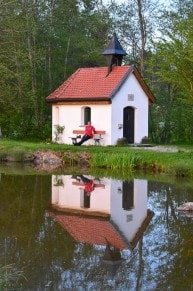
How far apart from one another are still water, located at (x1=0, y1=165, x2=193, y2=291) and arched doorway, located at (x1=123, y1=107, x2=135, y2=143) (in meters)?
9.97

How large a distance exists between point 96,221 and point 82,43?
864 inches

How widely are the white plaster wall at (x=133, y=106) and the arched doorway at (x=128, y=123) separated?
0.69ft

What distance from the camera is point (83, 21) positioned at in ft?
114

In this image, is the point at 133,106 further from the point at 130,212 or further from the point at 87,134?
the point at 130,212

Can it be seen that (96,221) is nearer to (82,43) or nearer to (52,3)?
(82,43)

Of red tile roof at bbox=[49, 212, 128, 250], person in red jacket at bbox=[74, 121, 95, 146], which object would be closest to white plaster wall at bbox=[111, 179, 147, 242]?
red tile roof at bbox=[49, 212, 128, 250]

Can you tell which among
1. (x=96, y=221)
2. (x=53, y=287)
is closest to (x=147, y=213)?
(x=96, y=221)

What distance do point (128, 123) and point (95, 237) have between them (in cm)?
1739

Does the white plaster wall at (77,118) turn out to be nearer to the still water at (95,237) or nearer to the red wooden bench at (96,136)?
the red wooden bench at (96,136)

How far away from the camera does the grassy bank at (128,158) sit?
798 inches

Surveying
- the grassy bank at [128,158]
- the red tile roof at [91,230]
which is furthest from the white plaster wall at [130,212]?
the grassy bank at [128,158]

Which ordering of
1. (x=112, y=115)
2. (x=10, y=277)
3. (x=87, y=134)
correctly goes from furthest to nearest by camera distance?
(x=112, y=115) < (x=87, y=134) < (x=10, y=277)

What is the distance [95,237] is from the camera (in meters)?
10.4

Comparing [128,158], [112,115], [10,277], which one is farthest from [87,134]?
[10,277]
